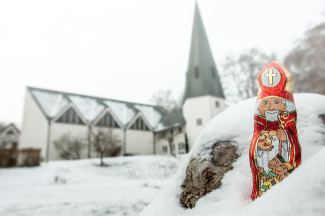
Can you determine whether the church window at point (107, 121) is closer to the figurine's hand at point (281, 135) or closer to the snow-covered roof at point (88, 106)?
the snow-covered roof at point (88, 106)

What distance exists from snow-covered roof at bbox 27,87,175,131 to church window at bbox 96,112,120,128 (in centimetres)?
77

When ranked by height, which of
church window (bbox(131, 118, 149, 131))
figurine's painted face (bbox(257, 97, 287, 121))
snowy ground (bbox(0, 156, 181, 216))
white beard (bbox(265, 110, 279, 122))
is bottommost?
snowy ground (bbox(0, 156, 181, 216))

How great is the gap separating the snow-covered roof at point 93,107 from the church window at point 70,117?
0.71 metres

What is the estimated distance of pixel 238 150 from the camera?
422cm

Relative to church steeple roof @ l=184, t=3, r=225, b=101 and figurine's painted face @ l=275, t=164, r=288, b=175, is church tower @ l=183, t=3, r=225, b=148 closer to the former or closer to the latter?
church steeple roof @ l=184, t=3, r=225, b=101

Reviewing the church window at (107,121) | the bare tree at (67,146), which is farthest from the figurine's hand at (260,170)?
the church window at (107,121)

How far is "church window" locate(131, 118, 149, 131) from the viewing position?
38688mm

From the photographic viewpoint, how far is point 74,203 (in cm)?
950

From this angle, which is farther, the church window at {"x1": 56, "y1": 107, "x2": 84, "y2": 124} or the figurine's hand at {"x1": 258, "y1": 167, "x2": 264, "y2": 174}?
the church window at {"x1": 56, "y1": 107, "x2": 84, "y2": 124}

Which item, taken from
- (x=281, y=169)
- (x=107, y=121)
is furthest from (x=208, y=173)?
(x=107, y=121)

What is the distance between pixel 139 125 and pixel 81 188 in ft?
84.6

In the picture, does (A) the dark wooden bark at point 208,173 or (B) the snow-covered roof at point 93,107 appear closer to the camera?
(A) the dark wooden bark at point 208,173

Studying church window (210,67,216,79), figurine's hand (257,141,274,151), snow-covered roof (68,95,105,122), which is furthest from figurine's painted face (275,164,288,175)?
snow-covered roof (68,95,105,122)

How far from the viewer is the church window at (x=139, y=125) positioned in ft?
127
